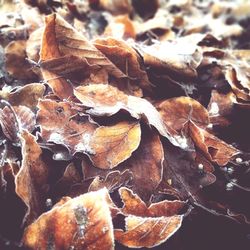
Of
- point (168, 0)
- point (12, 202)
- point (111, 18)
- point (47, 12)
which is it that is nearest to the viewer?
point (12, 202)

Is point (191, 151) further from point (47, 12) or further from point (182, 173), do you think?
point (47, 12)

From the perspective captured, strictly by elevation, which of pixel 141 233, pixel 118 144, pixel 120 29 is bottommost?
pixel 141 233

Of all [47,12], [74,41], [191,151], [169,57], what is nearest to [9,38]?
[47,12]

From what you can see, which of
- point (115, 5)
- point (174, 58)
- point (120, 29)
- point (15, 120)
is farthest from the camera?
point (115, 5)

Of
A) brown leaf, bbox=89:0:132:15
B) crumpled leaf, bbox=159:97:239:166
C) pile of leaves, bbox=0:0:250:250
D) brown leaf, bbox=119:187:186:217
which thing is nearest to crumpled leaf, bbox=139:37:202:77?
pile of leaves, bbox=0:0:250:250

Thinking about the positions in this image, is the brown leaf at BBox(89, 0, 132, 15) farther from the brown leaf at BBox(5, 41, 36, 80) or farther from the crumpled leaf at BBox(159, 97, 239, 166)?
the crumpled leaf at BBox(159, 97, 239, 166)

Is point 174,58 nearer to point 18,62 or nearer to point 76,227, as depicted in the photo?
point 18,62

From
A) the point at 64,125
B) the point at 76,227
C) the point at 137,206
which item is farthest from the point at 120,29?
the point at 76,227
